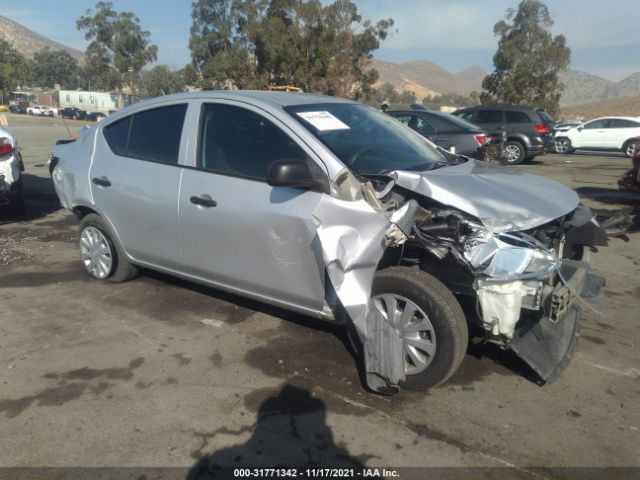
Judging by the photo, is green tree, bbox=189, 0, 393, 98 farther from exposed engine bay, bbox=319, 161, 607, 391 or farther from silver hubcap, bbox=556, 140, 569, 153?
exposed engine bay, bbox=319, 161, 607, 391

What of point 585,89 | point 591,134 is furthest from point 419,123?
point 585,89

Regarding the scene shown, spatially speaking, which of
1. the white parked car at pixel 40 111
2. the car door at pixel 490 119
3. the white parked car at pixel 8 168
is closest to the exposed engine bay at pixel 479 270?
the white parked car at pixel 8 168

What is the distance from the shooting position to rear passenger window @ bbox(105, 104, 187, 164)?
13.6 ft

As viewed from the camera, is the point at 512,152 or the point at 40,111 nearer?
the point at 512,152

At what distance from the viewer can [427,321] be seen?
3.12 m

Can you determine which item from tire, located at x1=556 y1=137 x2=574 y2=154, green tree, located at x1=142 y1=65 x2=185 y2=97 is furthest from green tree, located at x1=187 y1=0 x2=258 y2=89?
tire, located at x1=556 y1=137 x2=574 y2=154

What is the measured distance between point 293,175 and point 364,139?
0.96 metres

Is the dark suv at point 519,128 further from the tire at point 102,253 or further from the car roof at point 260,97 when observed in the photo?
the tire at point 102,253

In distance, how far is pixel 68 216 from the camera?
795cm

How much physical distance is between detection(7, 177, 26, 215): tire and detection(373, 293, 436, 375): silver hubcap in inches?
229

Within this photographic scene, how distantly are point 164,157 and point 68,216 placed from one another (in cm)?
458

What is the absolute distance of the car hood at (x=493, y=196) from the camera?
10.5ft

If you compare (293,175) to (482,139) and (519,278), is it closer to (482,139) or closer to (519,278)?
(519,278)

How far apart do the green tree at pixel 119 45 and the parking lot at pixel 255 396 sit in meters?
61.2
